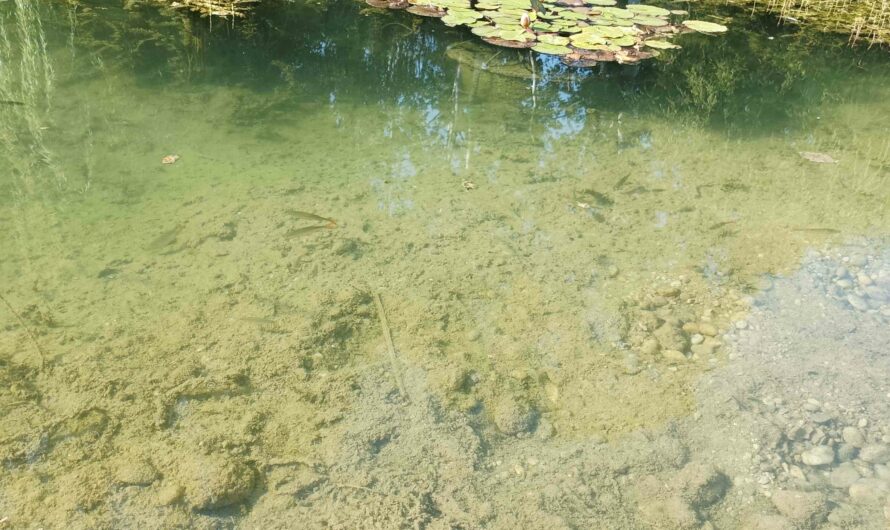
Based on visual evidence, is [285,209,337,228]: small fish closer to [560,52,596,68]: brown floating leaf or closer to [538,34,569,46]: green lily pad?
[560,52,596,68]: brown floating leaf

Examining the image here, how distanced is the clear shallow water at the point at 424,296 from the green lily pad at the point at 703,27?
1.00m

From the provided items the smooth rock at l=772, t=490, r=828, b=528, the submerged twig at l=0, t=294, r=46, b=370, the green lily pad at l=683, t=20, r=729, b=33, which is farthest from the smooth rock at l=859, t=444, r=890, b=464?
the green lily pad at l=683, t=20, r=729, b=33

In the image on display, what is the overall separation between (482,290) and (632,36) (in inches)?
130

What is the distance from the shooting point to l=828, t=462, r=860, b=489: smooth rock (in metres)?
2.03

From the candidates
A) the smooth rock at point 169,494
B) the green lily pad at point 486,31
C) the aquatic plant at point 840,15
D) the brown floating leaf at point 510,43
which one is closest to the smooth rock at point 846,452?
the smooth rock at point 169,494

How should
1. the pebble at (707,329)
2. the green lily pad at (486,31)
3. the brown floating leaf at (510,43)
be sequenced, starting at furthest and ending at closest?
the green lily pad at (486,31) → the brown floating leaf at (510,43) → the pebble at (707,329)

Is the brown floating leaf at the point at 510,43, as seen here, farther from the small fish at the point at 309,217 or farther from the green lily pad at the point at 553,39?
the small fish at the point at 309,217

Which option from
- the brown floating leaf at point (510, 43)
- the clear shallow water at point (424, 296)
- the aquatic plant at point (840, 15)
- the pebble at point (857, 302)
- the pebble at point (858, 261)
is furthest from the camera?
the aquatic plant at point (840, 15)

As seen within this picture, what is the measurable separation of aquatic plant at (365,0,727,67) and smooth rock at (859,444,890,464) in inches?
127

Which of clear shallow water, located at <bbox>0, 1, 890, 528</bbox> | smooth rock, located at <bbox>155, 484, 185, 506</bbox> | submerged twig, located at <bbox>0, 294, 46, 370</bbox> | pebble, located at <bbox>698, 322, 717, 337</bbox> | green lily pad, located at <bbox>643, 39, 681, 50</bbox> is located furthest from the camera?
green lily pad, located at <bbox>643, 39, 681, 50</bbox>

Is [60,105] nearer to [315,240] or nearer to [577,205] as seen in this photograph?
[315,240]

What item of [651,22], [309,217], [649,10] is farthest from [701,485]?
[649,10]

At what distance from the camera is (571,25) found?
5.31 metres

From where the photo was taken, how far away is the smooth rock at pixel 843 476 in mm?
2029
